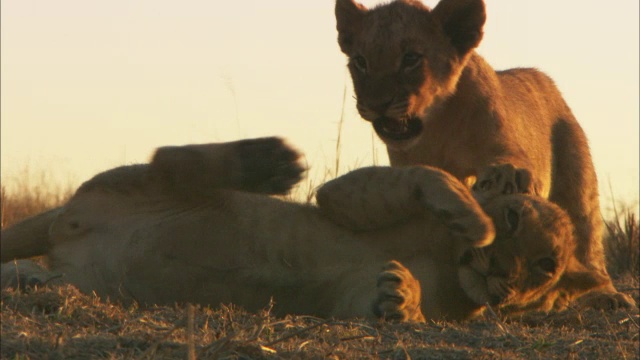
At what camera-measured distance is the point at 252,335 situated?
121 inches

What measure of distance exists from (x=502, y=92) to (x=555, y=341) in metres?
2.77

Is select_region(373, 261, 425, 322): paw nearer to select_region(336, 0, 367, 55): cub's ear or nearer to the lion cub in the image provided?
the lion cub

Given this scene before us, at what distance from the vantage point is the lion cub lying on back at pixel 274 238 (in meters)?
4.13

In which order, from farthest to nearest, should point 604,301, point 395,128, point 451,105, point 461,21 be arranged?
point 461,21, point 451,105, point 395,128, point 604,301

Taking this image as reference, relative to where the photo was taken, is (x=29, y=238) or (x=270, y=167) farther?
(x=29, y=238)

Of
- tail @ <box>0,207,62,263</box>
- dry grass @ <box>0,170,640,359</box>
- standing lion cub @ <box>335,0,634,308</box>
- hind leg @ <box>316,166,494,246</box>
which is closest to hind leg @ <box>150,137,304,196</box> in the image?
hind leg @ <box>316,166,494,246</box>

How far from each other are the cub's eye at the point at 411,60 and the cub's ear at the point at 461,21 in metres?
0.33

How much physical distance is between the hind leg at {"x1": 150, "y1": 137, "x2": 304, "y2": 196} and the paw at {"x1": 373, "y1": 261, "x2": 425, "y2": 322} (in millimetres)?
606

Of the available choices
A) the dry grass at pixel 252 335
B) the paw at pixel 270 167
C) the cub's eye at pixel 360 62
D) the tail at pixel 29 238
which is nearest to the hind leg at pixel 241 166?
the paw at pixel 270 167

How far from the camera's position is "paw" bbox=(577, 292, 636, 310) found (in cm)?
535

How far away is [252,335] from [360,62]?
312cm

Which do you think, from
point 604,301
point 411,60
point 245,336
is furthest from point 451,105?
point 245,336

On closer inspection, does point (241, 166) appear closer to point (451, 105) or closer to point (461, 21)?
point (451, 105)

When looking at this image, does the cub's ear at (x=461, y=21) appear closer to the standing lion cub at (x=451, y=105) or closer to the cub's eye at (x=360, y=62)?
the standing lion cub at (x=451, y=105)
